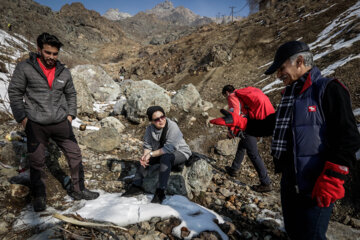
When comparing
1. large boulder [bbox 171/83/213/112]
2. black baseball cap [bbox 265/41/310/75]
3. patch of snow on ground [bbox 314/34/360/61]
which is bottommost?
large boulder [bbox 171/83/213/112]

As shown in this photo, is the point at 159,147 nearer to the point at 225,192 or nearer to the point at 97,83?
the point at 225,192

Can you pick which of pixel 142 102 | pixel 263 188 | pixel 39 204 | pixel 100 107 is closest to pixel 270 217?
pixel 263 188

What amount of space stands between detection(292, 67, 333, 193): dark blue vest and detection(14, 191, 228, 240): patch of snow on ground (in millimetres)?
1439

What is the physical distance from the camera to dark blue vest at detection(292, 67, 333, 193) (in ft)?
4.40

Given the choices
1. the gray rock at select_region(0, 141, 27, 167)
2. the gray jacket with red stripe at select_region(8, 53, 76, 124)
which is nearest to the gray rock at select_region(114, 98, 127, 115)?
the gray rock at select_region(0, 141, 27, 167)

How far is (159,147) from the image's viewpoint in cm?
338

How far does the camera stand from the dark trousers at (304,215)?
4.78ft

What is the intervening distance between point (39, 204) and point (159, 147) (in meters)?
1.95

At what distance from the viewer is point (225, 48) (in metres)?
16.2

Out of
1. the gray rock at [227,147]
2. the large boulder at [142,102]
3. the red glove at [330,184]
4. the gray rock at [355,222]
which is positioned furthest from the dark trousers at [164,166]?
the large boulder at [142,102]

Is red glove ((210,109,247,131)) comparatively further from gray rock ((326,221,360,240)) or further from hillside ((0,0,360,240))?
gray rock ((326,221,360,240))

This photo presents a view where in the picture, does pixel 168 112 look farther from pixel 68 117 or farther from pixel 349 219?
pixel 349 219

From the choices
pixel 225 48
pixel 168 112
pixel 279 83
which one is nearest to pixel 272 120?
pixel 168 112

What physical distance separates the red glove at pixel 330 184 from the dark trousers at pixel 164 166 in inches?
82.1
